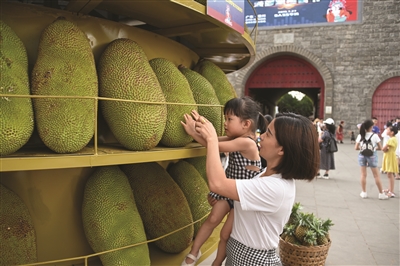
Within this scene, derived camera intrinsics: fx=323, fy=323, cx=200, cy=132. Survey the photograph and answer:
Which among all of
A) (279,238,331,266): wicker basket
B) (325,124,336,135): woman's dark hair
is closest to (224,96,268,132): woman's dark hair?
(279,238,331,266): wicker basket

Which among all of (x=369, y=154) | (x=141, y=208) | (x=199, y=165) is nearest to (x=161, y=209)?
(x=141, y=208)

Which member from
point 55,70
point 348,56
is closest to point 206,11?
point 55,70

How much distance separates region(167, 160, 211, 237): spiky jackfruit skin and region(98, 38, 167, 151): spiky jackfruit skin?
776 mm

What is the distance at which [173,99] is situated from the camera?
68.6 inches

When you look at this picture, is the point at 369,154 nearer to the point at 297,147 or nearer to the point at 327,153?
the point at 327,153

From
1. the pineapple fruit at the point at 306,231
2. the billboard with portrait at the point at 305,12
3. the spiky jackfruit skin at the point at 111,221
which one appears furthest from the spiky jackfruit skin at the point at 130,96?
the billboard with portrait at the point at 305,12

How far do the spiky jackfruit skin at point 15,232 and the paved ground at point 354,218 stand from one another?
1.63 metres

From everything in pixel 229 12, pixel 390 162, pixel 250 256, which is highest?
pixel 229 12

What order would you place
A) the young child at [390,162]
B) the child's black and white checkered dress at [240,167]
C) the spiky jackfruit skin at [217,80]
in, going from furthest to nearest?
the young child at [390,162] < the spiky jackfruit skin at [217,80] < the child's black and white checkered dress at [240,167]

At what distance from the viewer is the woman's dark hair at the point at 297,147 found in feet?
4.42

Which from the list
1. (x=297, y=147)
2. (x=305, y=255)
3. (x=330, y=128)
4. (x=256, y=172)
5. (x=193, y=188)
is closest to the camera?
(x=297, y=147)

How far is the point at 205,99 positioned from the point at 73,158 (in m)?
0.99

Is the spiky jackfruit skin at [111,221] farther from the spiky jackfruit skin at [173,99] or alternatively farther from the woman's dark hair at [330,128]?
the woman's dark hair at [330,128]

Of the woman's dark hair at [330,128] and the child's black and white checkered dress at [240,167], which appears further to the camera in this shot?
the woman's dark hair at [330,128]
